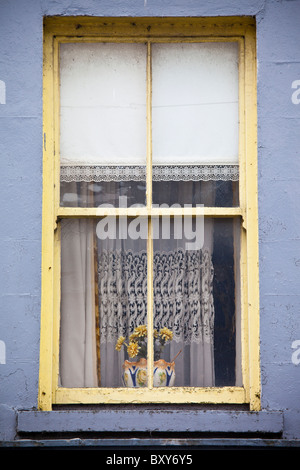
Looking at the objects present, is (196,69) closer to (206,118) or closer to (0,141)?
(206,118)

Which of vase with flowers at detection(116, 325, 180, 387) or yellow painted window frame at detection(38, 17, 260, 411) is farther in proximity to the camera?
vase with flowers at detection(116, 325, 180, 387)

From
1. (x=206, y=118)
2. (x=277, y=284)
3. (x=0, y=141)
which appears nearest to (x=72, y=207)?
(x=0, y=141)

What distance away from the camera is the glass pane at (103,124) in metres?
4.18

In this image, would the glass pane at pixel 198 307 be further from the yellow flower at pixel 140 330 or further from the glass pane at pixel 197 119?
the glass pane at pixel 197 119

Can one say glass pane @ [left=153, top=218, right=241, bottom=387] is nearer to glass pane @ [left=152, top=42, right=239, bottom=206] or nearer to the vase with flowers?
the vase with flowers

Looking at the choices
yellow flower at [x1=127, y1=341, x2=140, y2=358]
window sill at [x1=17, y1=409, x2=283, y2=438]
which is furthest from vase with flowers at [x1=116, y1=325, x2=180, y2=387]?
window sill at [x1=17, y1=409, x2=283, y2=438]

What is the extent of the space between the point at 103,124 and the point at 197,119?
0.59 metres

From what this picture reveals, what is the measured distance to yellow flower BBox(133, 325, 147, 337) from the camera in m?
4.14

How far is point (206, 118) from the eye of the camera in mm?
4191

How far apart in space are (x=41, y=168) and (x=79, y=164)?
262 millimetres

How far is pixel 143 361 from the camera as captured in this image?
4.12 m

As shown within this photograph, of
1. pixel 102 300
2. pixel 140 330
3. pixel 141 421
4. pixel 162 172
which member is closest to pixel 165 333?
pixel 140 330

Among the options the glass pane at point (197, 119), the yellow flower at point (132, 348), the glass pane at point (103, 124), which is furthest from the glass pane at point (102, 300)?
the glass pane at point (197, 119)

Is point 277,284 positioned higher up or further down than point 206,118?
further down
